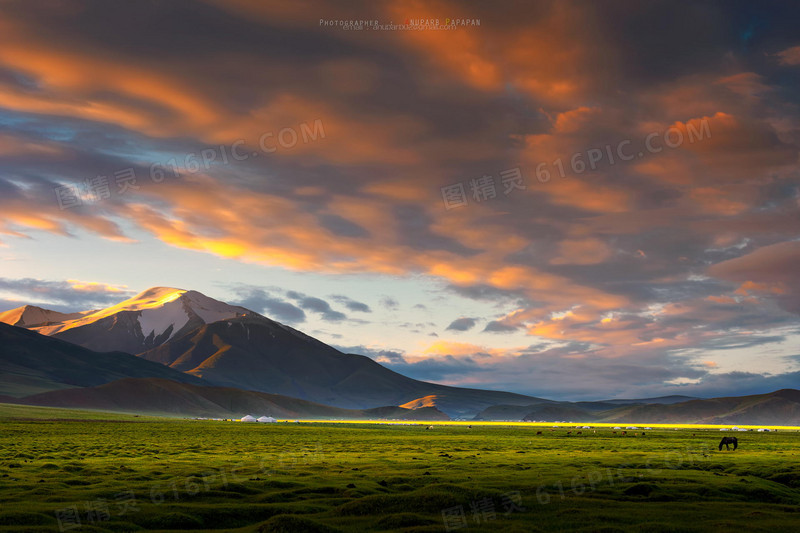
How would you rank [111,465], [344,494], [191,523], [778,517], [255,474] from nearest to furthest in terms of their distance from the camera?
[191,523]
[778,517]
[344,494]
[255,474]
[111,465]

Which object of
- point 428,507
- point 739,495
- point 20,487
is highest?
point 20,487

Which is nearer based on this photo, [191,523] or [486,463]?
[191,523]

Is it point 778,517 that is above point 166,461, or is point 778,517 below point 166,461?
below

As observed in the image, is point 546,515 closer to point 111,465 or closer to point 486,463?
point 486,463

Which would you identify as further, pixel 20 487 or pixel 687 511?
pixel 20 487

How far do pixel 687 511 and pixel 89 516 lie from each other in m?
25.5

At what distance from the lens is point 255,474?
4059cm

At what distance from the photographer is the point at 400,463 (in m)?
50.4

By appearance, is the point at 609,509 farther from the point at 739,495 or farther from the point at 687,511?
the point at 739,495

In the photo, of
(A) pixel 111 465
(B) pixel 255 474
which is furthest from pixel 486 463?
(A) pixel 111 465

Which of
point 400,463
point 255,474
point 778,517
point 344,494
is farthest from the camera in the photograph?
point 400,463

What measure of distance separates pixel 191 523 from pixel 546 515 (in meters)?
14.8

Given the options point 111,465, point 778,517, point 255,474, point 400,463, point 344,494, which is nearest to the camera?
point 778,517

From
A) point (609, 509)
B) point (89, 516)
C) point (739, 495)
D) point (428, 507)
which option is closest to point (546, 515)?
point (609, 509)
